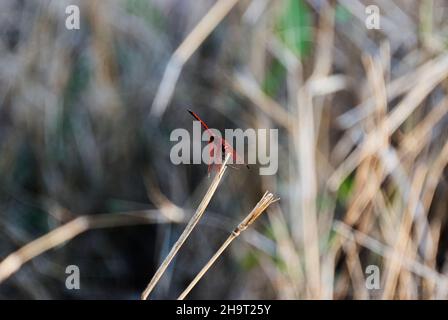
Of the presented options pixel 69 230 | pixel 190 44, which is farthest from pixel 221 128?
pixel 69 230

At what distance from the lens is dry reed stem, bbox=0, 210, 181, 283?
96cm

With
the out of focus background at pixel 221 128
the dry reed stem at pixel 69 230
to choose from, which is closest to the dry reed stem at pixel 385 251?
the out of focus background at pixel 221 128

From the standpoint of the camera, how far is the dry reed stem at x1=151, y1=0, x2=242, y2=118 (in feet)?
3.41

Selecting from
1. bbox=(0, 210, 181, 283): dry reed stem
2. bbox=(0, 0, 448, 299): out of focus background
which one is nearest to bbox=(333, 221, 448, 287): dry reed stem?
bbox=(0, 0, 448, 299): out of focus background

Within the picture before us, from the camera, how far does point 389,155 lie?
993mm

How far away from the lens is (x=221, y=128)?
1.10 m

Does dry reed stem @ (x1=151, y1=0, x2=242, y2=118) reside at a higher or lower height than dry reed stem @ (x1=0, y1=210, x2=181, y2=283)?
higher

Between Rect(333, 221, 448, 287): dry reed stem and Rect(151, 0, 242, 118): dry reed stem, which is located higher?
Rect(151, 0, 242, 118): dry reed stem

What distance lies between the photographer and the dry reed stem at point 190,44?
3.41 feet

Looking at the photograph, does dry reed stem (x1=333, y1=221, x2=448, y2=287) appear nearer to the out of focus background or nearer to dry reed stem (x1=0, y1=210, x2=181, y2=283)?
the out of focus background

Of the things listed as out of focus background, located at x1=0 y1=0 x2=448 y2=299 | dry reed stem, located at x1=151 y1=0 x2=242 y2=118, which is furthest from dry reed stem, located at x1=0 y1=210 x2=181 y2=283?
dry reed stem, located at x1=151 y1=0 x2=242 y2=118

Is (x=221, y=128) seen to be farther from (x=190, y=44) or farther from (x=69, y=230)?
(x=69, y=230)

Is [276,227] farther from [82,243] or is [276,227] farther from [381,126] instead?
[82,243]

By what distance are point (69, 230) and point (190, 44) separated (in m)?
0.37
